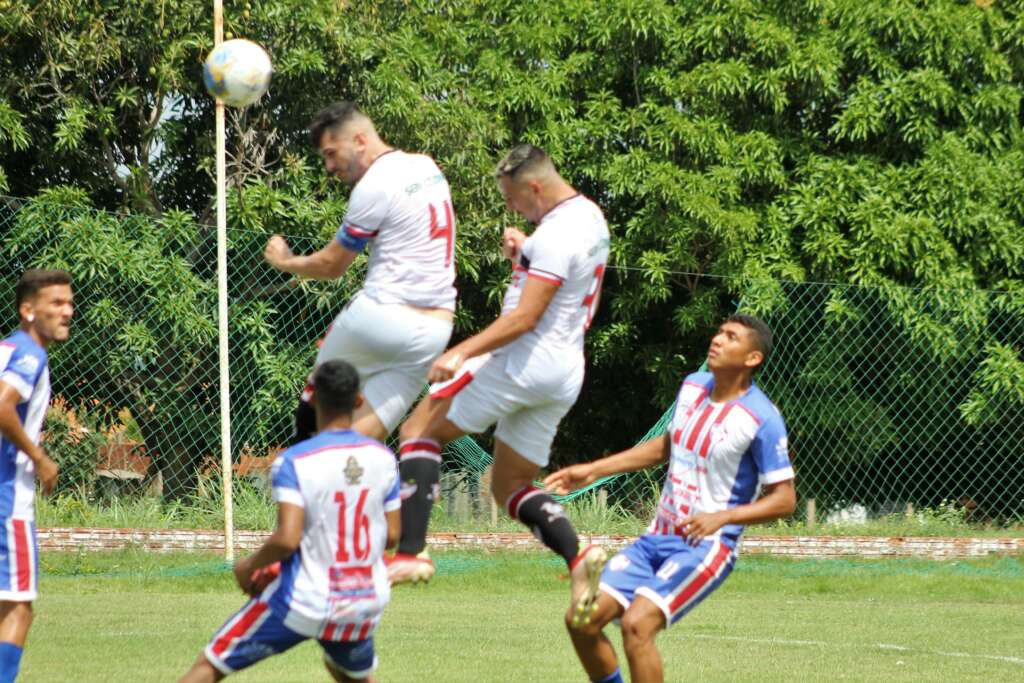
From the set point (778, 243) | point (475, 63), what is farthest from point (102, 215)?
point (778, 243)

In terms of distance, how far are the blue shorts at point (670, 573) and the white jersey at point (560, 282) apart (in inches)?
37.0

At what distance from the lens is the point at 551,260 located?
23.6 feet

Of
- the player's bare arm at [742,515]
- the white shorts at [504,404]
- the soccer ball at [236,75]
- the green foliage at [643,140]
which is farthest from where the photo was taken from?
the green foliage at [643,140]

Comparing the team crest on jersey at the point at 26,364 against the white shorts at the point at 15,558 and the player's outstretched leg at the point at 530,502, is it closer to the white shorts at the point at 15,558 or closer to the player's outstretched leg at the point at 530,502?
the white shorts at the point at 15,558

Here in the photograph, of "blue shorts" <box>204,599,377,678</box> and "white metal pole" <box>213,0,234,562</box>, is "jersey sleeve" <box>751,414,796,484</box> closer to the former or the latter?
"blue shorts" <box>204,599,377,678</box>

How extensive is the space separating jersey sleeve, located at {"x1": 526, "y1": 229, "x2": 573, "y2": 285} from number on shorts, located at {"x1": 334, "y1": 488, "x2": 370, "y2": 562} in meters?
1.86

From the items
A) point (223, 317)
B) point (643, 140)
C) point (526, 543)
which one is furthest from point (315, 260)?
point (643, 140)

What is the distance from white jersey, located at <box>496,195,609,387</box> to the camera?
721 centimetres

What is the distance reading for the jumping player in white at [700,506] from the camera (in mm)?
6887

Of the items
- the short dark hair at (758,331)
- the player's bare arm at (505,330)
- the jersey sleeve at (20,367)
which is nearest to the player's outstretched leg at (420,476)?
the player's bare arm at (505,330)

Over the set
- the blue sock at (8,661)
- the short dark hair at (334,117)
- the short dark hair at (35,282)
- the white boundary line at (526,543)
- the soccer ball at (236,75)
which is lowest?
the white boundary line at (526,543)

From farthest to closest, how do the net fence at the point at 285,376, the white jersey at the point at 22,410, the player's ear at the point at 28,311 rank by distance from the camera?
the net fence at the point at 285,376 → the player's ear at the point at 28,311 → the white jersey at the point at 22,410

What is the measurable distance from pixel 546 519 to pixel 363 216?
1.75 meters

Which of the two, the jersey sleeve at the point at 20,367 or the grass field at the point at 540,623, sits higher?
the jersey sleeve at the point at 20,367
